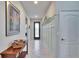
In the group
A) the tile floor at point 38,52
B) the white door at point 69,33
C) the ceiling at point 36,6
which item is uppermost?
the ceiling at point 36,6

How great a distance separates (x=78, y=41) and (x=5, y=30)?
8.72ft

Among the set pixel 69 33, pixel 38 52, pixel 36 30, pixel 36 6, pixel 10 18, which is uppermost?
pixel 36 6

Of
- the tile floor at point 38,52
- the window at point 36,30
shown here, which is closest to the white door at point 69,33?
the tile floor at point 38,52

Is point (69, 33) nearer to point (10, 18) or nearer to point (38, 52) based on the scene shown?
point (10, 18)

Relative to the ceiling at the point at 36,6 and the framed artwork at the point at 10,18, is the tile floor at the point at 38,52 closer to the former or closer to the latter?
the framed artwork at the point at 10,18

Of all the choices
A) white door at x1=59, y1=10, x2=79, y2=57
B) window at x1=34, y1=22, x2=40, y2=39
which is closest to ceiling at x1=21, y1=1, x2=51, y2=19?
white door at x1=59, y1=10, x2=79, y2=57

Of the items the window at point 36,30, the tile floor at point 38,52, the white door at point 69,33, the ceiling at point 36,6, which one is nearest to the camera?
the white door at point 69,33

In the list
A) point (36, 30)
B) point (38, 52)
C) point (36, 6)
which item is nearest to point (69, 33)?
point (38, 52)

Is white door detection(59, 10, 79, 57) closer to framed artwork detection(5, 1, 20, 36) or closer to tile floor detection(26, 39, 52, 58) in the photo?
tile floor detection(26, 39, 52, 58)

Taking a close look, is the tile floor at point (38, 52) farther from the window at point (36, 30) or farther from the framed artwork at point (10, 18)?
the window at point (36, 30)

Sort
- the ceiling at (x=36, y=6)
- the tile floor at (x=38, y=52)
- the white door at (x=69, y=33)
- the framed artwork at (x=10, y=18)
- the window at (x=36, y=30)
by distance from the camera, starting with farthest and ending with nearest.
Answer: the window at (x=36, y=30) < the ceiling at (x=36, y=6) < the tile floor at (x=38, y=52) < the white door at (x=69, y=33) < the framed artwork at (x=10, y=18)

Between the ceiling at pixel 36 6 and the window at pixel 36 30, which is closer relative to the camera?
the ceiling at pixel 36 6

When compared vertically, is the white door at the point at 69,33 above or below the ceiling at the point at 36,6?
below

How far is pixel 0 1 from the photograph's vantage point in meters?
2.71
